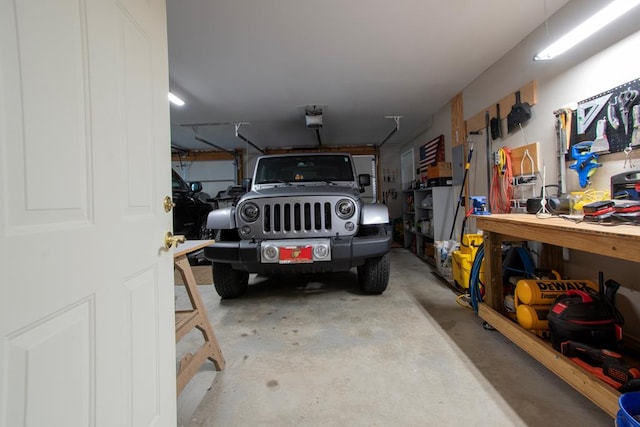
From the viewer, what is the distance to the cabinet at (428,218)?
13.6ft

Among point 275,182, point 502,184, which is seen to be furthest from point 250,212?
point 502,184

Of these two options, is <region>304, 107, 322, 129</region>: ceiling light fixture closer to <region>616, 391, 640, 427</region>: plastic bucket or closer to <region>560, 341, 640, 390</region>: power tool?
<region>560, 341, 640, 390</region>: power tool

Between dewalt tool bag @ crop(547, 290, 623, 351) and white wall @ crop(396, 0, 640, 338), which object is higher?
white wall @ crop(396, 0, 640, 338)

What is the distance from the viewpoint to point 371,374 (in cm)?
156

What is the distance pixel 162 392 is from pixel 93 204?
72 cm

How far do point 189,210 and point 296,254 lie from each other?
9.53 ft

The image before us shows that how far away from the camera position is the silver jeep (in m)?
2.29

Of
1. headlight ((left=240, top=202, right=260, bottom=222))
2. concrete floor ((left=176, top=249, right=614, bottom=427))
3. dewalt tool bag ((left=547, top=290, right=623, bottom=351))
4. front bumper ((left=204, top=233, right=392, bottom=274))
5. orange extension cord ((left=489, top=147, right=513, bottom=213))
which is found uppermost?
orange extension cord ((left=489, top=147, right=513, bottom=213))

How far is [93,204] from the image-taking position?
662mm

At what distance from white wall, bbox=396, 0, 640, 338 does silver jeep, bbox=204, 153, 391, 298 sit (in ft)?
4.80

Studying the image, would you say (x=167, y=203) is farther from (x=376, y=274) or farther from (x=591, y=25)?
(x=591, y=25)

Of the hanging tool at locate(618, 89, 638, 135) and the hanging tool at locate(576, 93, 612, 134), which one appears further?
the hanging tool at locate(576, 93, 612, 134)

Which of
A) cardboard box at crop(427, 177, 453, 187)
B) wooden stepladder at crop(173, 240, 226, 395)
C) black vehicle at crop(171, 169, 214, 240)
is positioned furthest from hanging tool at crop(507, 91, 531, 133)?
black vehicle at crop(171, 169, 214, 240)

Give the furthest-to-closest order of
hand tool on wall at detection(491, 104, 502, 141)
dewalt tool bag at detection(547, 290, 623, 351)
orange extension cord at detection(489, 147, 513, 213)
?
hand tool on wall at detection(491, 104, 502, 141), orange extension cord at detection(489, 147, 513, 213), dewalt tool bag at detection(547, 290, 623, 351)
